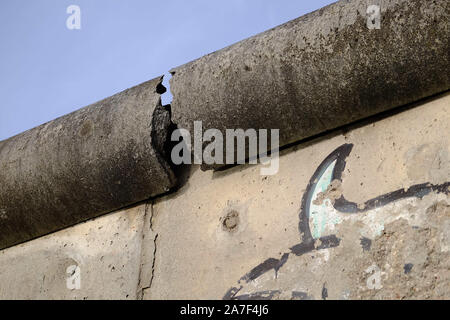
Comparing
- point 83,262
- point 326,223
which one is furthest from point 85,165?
point 326,223

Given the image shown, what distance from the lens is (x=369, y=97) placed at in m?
2.67

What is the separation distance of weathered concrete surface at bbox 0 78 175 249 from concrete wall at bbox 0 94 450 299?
121 millimetres

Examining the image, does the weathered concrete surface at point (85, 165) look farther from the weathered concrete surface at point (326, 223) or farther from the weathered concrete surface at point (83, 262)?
the weathered concrete surface at point (326, 223)

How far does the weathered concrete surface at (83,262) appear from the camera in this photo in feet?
A: 10.0

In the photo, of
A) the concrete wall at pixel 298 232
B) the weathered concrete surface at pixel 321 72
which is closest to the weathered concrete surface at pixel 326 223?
the concrete wall at pixel 298 232

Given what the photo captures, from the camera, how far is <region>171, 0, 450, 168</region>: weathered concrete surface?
2.55 metres

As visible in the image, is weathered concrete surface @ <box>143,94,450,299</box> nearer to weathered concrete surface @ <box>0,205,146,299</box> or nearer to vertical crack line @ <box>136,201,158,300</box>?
vertical crack line @ <box>136,201,158,300</box>

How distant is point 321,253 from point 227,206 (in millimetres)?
542

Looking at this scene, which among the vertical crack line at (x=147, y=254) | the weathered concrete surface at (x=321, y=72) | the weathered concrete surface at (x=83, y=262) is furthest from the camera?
the weathered concrete surface at (x=83, y=262)

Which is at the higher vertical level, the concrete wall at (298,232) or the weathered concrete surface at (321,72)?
the weathered concrete surface at (321,72)
